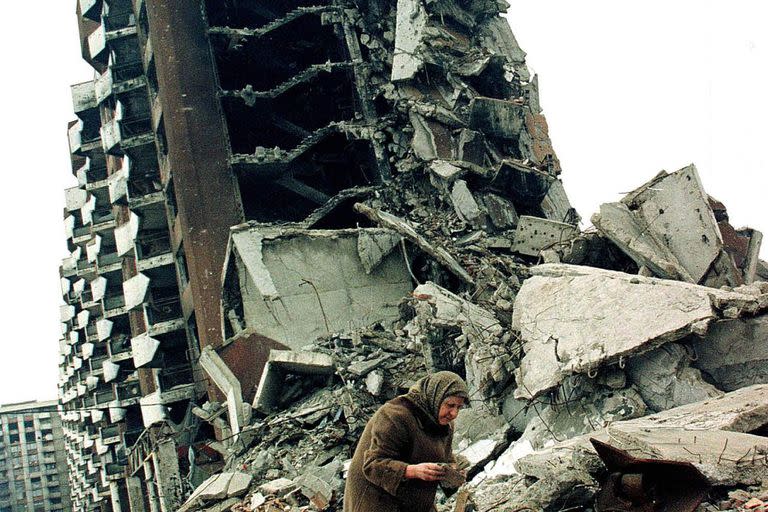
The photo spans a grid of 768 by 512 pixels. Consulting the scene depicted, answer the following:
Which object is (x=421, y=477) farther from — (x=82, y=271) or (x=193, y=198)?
(x=82, y=271)

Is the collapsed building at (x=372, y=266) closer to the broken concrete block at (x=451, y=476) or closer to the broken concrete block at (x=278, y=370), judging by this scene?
the broken concrete block at (x=278, y=370)

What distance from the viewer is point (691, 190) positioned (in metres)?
9.87

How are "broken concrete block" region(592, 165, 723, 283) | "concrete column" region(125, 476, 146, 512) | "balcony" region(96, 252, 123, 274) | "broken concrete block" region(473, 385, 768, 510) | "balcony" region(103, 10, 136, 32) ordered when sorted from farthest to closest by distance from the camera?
"balcony" region(96, 252, 123, 274)
"concrete column" region(125, 476, 146, 512)
"balcony" region(103, 10, 136, 32)
"broken concrete block" region(592, 165, 723, 283)
"broken concrete block" region(473, 385, 768, 510)

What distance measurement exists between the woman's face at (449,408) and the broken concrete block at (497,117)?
43.8 ft

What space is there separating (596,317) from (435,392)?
4.17m

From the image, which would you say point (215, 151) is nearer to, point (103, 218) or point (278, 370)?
point (278, 370)

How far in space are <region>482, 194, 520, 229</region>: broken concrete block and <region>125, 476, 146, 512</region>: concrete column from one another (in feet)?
61.5

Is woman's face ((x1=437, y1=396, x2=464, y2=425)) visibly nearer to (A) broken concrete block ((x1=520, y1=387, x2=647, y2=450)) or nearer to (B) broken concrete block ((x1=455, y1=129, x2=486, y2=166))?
(A) broken concrete block ((x1=520, y1=387, x2=647, y2=450))

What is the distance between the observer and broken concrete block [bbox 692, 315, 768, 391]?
7.29 meters

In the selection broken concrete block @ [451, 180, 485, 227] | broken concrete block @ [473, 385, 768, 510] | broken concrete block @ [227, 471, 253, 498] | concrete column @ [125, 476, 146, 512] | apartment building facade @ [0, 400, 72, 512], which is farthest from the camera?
apartment building facade @ [0, 400, 72, 512]

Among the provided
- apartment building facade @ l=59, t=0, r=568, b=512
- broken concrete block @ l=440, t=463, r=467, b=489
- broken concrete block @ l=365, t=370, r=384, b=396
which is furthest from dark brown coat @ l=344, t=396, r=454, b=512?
apartment building facade @ l=59, t=0, r=568, b=512

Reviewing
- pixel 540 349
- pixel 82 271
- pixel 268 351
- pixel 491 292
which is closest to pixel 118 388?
pixel 82 271

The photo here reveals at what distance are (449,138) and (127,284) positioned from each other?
1283 centimetres

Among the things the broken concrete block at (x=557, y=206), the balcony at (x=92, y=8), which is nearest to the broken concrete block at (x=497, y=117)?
A: the broken concrete block at (x=557, y=206)
